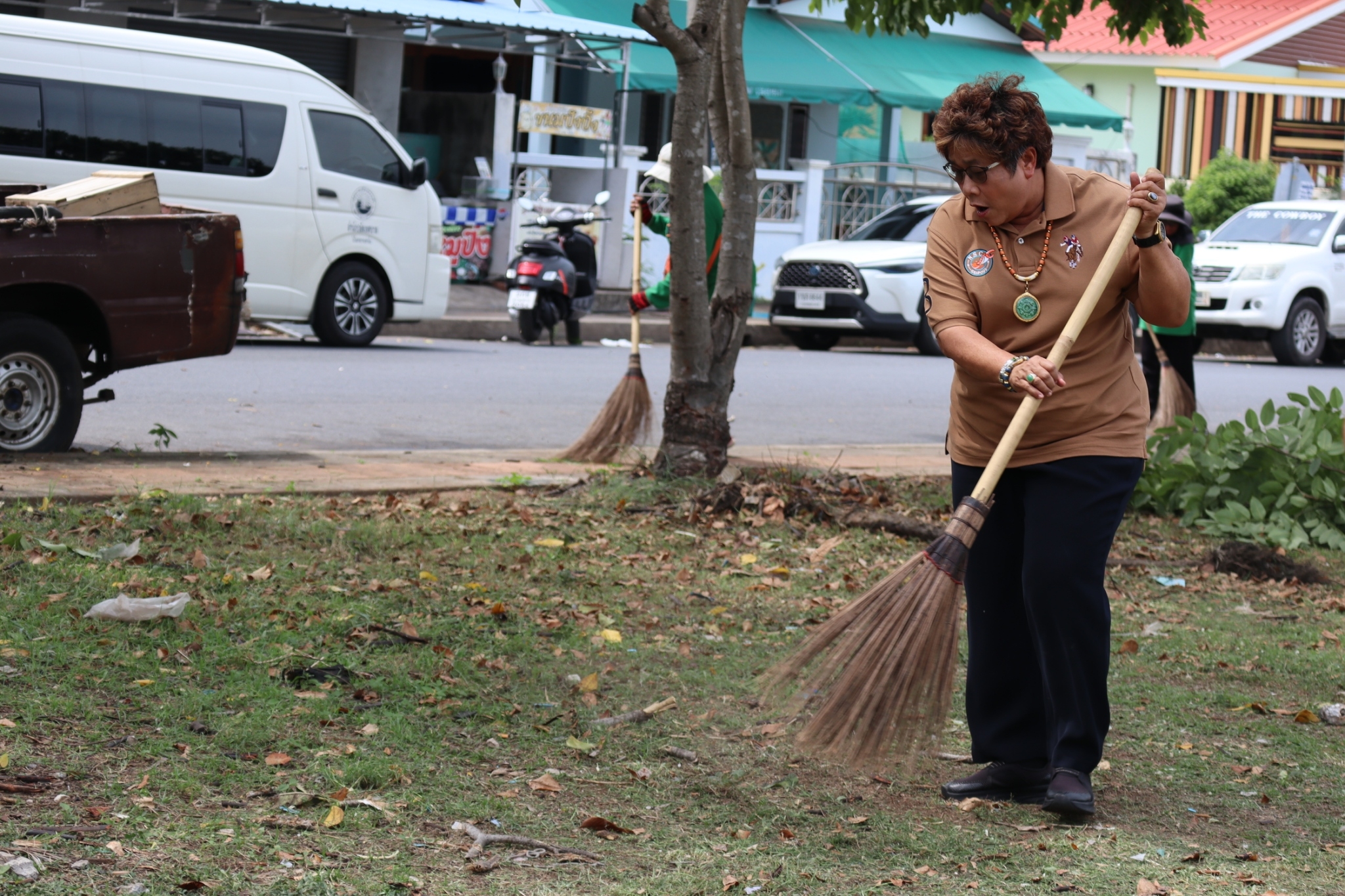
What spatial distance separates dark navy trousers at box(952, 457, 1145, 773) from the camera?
11.6 ft

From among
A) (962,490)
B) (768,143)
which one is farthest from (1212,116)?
(962,490)

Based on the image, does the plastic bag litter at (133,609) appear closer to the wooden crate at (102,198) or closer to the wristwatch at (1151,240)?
the wristwatch at (1151,240)

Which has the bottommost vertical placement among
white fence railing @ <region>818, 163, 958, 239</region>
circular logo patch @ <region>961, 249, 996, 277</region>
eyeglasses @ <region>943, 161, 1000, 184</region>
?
circular logo patch @ <region>961, 249, 996, 277</region>

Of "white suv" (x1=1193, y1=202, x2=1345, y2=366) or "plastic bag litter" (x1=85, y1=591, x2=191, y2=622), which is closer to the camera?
"plastic bag litter" (x1=85, y1=591, x2=191, y2=622)

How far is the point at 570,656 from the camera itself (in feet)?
15.5

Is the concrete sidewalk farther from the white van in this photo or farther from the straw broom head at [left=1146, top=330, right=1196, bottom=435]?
the white van

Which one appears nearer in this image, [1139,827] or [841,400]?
[1139,827]

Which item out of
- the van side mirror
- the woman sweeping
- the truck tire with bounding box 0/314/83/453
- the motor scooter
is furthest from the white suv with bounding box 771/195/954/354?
the woman sweeping

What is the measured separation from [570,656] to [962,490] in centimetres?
146

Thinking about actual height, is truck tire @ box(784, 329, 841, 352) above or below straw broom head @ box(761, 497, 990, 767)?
above

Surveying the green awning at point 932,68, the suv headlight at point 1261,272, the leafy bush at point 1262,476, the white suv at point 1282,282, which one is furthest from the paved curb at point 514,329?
the leafy bush at point 1262,476

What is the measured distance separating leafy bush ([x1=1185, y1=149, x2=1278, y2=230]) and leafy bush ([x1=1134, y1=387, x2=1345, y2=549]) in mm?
22717

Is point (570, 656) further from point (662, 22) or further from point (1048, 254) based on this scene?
point (662, 22)

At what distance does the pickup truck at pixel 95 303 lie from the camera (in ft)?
22.5
